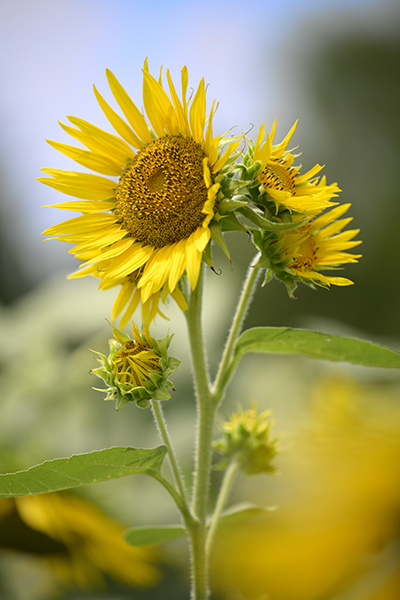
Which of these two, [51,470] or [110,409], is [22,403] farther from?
[51,470]

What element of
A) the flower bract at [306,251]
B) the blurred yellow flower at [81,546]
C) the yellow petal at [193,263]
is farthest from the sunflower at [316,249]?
the blurred yellow flower at [81,546]

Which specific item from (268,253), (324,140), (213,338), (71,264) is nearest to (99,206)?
(268,253)

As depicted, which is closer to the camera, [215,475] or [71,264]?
[215,475]

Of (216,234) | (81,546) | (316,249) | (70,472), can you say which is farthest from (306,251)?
(81,546)

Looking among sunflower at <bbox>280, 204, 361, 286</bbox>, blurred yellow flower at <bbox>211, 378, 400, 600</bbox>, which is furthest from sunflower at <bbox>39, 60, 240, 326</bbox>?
blurred yellow flower at <bbox>211, 378, 400, 600</bbox>

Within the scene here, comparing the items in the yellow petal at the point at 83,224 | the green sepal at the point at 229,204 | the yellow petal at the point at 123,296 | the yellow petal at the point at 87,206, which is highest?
the yellow petal at the point at 87,206

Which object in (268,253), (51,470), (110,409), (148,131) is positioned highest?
(148,131)

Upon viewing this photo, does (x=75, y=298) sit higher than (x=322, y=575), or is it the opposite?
(x=75, y=298)

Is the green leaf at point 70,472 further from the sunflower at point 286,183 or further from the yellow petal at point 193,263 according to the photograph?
the sunflower at point 286,183
